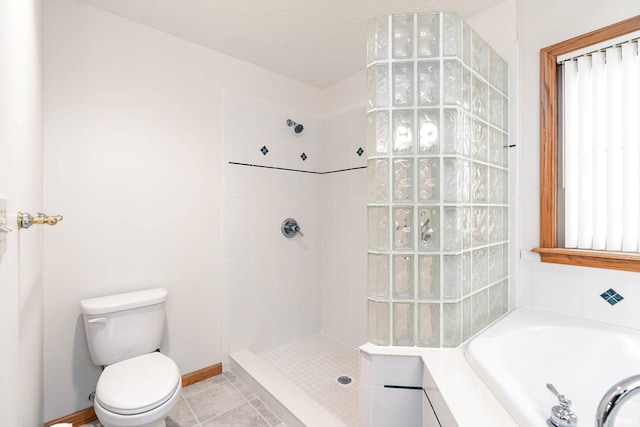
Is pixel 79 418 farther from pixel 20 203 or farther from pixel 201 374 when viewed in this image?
pixel 20 203

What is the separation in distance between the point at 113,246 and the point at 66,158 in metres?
0.56

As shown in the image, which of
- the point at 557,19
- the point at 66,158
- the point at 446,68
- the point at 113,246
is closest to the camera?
the point at 446,68

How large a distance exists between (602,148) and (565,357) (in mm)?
1028

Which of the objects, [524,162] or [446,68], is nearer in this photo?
[446,68]

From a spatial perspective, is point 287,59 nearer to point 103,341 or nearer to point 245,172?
point 245,172

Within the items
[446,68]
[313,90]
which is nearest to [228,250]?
[313,90]

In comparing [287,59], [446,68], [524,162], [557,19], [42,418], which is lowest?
[42,418]

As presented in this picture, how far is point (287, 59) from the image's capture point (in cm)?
244

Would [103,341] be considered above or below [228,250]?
below

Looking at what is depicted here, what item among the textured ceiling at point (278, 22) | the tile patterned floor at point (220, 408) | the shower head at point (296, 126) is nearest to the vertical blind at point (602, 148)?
the textured ceiling at point (278, 22)

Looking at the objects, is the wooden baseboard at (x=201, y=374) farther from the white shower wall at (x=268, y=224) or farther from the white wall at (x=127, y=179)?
the white shower wall at (x=268, y=224)

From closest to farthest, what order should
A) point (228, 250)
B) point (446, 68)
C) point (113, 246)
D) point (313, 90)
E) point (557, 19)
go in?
point (446, 68) → point (557, 19) → point (113, 246) → point (228, 250) → point (313, 90)

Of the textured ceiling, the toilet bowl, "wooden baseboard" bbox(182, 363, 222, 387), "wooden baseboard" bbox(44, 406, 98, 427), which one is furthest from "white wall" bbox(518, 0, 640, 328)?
"wooden baseboard" bbox(44, 406, 98, 427)

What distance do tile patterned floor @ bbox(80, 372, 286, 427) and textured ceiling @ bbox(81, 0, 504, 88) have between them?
2.46 metres
